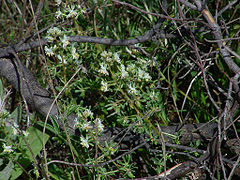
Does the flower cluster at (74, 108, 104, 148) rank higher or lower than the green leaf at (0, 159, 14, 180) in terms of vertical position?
higher

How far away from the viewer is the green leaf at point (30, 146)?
186 cm

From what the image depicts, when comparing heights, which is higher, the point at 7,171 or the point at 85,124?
the point at 85,124

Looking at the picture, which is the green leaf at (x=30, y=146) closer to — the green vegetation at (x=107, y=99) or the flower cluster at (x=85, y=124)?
the green vegetation at (x=107, y=99)

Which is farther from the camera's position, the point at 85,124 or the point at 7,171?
the point at 7,171

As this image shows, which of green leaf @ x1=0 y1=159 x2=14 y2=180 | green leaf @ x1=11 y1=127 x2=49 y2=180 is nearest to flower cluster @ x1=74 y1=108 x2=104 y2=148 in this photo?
green leaf @ x1=11 y1=127 x2=49 y2=180

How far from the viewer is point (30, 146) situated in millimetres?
1918

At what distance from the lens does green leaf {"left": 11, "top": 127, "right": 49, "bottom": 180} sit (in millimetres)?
1859

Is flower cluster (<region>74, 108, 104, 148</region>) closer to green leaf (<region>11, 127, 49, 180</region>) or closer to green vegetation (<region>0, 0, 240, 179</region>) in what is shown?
green vegetation (<region>0, 0, 240, 179</region>)

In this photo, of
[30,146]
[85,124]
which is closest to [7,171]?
[30,146]

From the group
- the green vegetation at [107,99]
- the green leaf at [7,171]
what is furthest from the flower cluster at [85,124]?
the green leaf at [7,171]

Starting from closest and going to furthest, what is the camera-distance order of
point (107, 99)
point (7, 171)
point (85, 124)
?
point (85, 124) < point (7, 171) < point (107, 99)

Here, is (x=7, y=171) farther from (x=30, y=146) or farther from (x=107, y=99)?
(x=107, y=99)

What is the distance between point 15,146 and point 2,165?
0.84 ft

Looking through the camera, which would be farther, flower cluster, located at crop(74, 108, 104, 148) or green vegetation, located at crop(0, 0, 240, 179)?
green vegetation, located at crop(0, 0, 240, 179)
